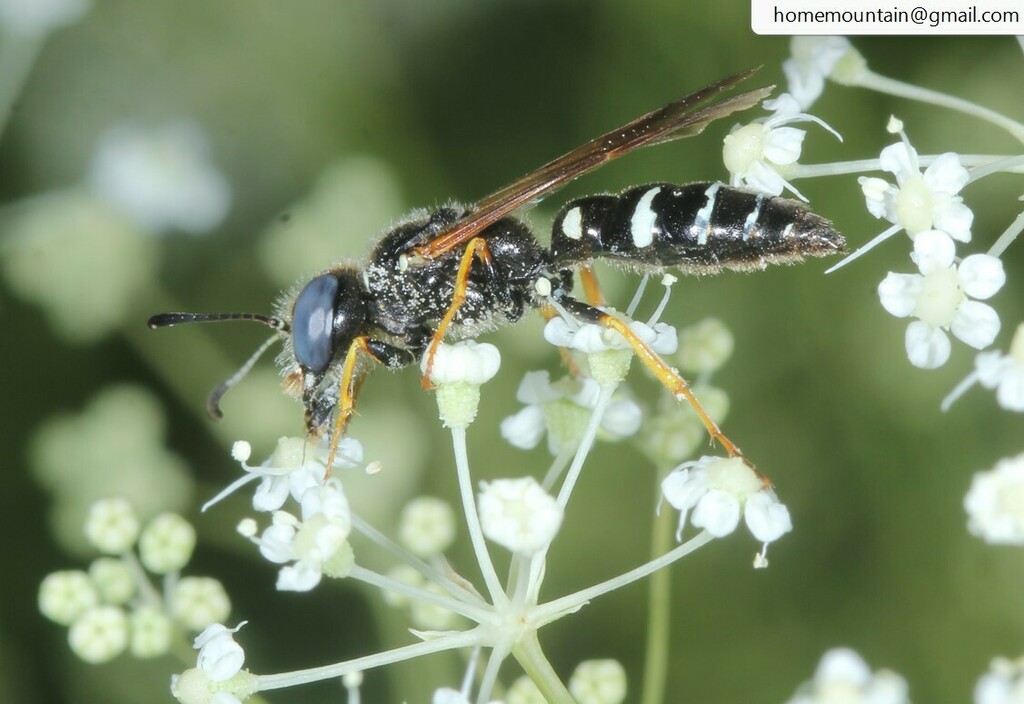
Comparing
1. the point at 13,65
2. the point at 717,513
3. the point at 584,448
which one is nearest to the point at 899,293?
the point at 717,513

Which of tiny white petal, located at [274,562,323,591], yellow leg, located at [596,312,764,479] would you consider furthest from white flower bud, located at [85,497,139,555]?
yellow leg, located at [596,312,764,479]

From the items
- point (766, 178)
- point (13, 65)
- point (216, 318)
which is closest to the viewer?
point (766, 178)

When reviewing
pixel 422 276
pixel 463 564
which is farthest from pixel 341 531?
pixel 463 564

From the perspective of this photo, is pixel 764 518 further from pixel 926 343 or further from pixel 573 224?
pixel 573 224

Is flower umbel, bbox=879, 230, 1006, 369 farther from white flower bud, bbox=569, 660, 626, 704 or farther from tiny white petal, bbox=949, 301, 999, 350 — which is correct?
white flower bud, bbox=569, 660, 626, 704

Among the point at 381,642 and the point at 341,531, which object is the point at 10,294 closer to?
the point at 381,642

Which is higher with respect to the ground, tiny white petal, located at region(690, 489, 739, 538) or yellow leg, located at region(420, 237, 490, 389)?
yellow leg, located at region(420, 237, 490, 389)
